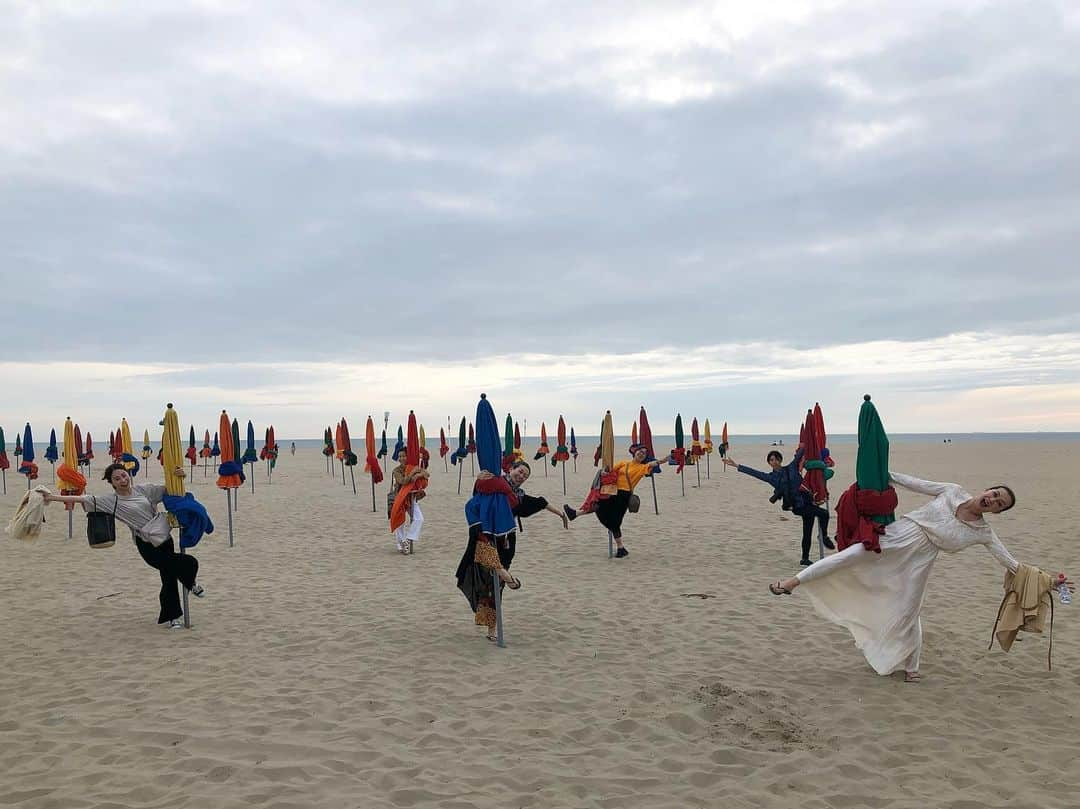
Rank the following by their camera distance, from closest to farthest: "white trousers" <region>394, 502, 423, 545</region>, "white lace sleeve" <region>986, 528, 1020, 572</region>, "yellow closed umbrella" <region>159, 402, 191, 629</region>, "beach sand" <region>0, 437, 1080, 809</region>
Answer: "beach sand" <region>0, 437, 1080, 809</region> < "white lace sleeve" <region>986, 528, 1020, 572</region> < "yellow closed umbrella" <region>159, 402, 191, 629</region> < "white trousers" <region>394, 502, 423, 545</region>

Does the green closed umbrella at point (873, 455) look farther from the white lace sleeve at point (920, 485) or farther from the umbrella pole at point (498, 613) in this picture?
the umbrella pole at point (498, 613)

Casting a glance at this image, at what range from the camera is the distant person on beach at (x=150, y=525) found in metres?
7.82

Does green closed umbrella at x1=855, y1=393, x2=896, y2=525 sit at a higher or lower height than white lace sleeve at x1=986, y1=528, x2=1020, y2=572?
higher

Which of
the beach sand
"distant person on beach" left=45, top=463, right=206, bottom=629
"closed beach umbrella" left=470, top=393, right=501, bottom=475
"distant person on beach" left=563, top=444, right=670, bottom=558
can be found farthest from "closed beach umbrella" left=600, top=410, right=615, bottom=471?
"distant person on beach" left=45, top=463, right=206, bottom=629

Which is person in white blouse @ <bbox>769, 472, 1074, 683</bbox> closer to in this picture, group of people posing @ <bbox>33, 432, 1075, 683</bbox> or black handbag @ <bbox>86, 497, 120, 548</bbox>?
group of people posing @ <bbox>33, 432, 1075, 683</bbox>

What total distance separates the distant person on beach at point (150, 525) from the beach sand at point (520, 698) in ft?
1.57

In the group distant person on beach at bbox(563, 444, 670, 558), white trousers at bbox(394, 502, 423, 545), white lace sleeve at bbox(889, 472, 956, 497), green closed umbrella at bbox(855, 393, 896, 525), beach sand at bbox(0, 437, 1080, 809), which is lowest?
beach sand at bbox(0, 437, 1080, 809)

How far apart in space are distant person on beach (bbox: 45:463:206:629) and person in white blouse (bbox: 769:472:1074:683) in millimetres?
6584

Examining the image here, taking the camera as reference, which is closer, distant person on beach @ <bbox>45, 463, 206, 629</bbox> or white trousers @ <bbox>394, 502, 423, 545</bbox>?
distant person on beach @ <bbox>45, 463, 206, 629</bbox>

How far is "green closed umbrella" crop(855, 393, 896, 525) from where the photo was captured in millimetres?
6414

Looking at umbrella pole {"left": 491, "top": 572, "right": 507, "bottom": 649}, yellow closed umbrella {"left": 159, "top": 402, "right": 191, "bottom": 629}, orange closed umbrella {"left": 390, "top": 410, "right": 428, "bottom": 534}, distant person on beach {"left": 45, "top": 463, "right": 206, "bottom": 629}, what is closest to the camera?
umbrella pole {"left": 491, "top": 572, "right": 507, "bottom": 649}

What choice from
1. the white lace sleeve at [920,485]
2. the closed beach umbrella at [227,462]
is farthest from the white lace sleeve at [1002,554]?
the closed beach umbrella at [227,462]

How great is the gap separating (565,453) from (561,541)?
545 inches

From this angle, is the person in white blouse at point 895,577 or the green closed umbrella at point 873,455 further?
the green closed umbrella at point 873,455
